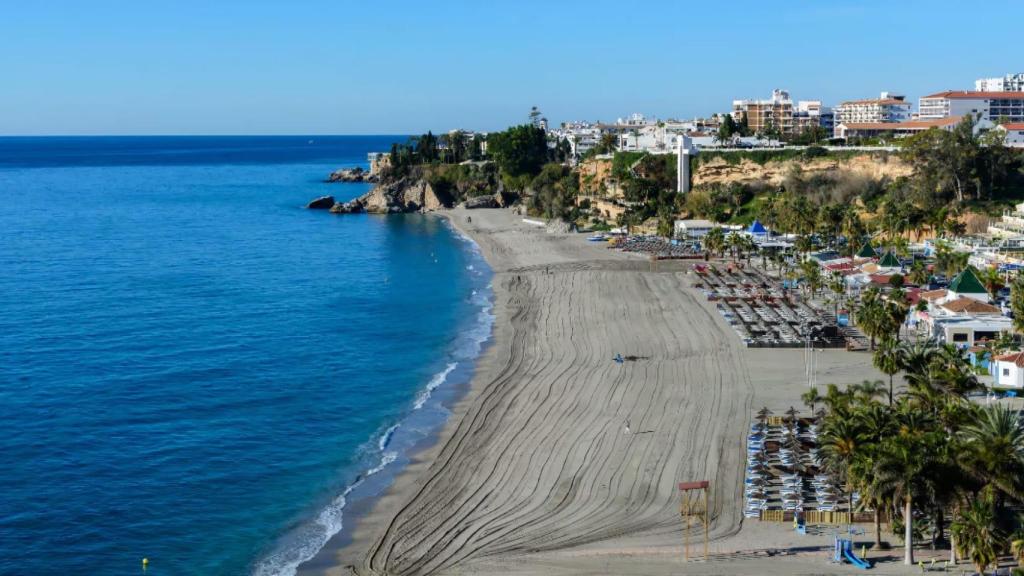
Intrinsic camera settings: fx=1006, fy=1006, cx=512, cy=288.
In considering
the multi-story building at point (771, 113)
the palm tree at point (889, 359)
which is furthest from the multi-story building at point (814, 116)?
the palm tree at point (889, 359)

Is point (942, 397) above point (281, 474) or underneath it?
above

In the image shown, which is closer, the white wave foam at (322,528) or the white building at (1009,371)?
the white wave foam at (322,528)

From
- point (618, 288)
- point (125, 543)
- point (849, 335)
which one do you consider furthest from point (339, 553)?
point (618, 288)

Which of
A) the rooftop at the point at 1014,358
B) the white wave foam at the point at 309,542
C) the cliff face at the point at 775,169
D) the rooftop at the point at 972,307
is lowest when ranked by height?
the white wave foam at the point at 309,542

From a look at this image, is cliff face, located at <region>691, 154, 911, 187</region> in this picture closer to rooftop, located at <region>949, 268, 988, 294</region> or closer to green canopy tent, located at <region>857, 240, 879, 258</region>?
green canopy tent, located at <region>857, 240, 879, 258</region>

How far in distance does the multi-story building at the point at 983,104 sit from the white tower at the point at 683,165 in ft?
113

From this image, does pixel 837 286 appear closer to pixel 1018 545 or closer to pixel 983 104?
pixel 1018 545

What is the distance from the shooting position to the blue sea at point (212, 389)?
3155 cm

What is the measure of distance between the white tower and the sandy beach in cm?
4932

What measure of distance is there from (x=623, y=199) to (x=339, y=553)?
290 feet

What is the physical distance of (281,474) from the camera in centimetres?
3619

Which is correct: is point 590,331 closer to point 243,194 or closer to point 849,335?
point 849,335

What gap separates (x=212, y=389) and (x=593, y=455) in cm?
1962

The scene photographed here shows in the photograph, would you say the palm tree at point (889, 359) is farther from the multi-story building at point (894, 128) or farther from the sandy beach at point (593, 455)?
the multi-story building at point (894, 128)
